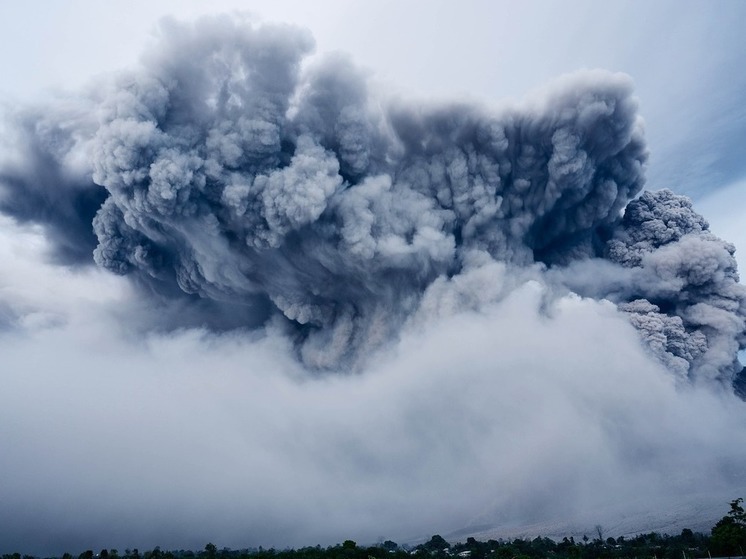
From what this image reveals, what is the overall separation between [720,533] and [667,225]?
1643cm

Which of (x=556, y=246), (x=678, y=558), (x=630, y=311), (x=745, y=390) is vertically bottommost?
(x=678, y=558)

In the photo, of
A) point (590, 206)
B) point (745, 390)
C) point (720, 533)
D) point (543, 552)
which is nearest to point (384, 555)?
point (543, 552)

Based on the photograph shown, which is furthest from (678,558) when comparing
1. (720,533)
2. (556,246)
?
(556,246)

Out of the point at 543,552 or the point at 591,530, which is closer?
the point at 543,552

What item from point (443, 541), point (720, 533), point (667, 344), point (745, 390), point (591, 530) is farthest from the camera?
point (443, 541)

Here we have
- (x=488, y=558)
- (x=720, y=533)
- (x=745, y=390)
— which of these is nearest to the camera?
(x=720, y=533)

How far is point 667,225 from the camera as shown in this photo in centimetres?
3306

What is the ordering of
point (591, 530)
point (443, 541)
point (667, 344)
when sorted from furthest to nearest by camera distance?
point (443, 541) < point (591, 530) < point (667, 344)

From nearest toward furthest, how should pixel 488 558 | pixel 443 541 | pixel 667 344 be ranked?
pixel 667 344, pixel 488 558, pixel 443 541

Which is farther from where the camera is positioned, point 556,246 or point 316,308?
point 556,246

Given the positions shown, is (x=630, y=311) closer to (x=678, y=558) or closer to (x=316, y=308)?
(x=678, y=558)

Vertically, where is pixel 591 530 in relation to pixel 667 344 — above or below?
below

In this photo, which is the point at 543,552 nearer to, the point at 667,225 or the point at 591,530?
the point at 591,530

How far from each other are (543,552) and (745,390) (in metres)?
16.3
